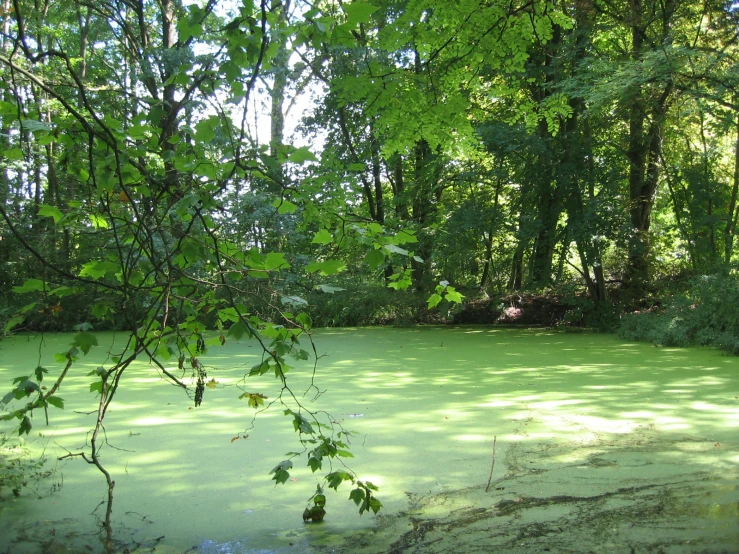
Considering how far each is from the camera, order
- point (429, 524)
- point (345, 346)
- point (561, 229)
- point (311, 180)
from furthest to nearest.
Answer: point (561, 229) → point (345, 346) → point (429, 524) → point (311, 180)

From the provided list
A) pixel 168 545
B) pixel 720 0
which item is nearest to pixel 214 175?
pixel 168 545

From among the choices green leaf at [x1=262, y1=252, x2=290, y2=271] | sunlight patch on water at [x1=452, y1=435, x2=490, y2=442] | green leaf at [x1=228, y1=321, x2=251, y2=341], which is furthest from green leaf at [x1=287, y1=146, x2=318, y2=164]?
sunlight patch on water at [x1=452, y1=435, x2=490, y2=442]

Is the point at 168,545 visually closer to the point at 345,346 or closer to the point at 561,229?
the point at 345,346

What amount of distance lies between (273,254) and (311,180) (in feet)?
0.84

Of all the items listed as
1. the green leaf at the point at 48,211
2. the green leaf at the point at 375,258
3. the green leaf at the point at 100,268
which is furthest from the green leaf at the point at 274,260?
the green leaf at the point at 48,211

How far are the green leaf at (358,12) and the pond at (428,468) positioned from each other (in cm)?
137

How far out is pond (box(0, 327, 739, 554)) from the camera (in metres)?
1.96

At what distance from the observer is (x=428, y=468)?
257 cm

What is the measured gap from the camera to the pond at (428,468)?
1.96 m

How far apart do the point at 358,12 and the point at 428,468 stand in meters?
1.75

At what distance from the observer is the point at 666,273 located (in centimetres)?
910

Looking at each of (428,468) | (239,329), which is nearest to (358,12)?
(239,329)

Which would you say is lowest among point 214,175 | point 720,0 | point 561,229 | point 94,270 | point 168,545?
point 168,545

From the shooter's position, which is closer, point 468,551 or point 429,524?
point 468,551
